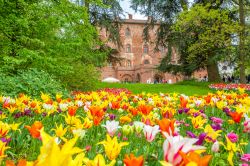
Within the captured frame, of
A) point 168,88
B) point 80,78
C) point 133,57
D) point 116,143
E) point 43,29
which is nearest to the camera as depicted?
point 116,143

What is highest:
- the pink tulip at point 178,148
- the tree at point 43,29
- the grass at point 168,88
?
the tree at point 43,29

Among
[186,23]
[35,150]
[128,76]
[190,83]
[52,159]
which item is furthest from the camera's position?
[128,76]

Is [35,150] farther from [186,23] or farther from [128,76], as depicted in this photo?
[128,76]

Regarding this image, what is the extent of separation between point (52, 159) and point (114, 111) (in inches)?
163

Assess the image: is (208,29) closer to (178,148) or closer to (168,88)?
(168,88)

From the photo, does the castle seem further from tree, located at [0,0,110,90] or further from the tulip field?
the tulip field

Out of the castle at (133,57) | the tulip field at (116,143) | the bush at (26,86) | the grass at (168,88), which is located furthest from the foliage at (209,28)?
the castle at (133,57)

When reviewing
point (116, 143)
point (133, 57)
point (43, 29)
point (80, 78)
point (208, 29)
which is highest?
point (133, 57)

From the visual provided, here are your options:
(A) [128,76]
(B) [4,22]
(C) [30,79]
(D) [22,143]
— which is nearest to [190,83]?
(B) [4,22]

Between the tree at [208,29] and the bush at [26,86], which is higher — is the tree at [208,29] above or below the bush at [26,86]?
above

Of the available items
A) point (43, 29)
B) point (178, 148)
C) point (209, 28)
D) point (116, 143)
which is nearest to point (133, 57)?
point (209, 28)

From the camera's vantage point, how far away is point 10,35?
12.2 meters

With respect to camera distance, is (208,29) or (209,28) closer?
(209,28)

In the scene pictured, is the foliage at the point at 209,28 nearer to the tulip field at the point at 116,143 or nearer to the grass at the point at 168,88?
the grass at the point at 168,88
